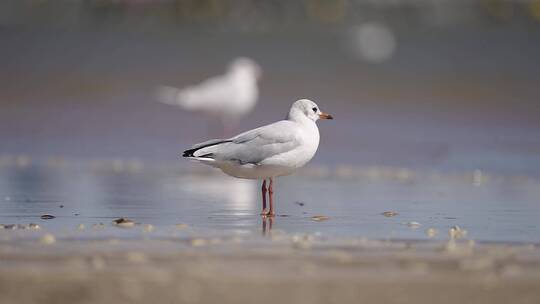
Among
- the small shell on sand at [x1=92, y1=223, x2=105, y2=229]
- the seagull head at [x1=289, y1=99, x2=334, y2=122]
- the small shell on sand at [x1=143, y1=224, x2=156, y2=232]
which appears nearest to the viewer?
the small shell on sand at [x1=143, y1=224, x2=156, y2=232]

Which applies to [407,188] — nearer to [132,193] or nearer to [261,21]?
[132,193]

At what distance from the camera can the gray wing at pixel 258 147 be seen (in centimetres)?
781

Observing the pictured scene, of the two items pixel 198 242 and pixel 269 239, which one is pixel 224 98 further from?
pixel 198 242

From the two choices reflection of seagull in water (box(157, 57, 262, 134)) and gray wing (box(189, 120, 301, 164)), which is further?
reflection of seagull in water (box(157, 57, 262, 134))

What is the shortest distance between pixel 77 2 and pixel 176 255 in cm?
1597

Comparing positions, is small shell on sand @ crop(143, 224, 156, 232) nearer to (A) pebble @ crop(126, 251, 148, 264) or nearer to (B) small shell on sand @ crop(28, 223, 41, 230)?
(B) small shell on sand @ crop(28, 223, 41, 230)

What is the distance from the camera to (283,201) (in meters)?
8.48

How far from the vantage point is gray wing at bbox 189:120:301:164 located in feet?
25.6

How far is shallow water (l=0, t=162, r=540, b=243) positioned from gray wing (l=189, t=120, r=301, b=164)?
0.36m

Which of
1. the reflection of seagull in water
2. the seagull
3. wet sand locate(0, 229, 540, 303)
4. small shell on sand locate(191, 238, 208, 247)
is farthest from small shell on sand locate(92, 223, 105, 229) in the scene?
the reflection of seagull in water

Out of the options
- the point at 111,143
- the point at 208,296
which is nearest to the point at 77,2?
the point at 111,143

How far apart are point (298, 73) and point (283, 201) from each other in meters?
9.57

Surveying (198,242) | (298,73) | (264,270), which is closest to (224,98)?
(298,73)

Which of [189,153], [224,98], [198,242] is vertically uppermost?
[224,98]
